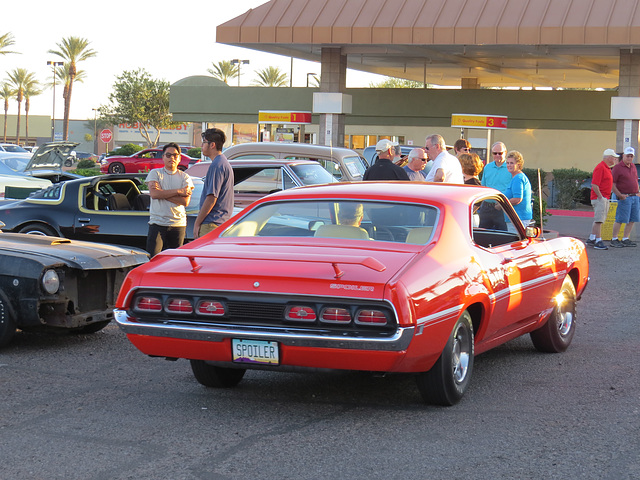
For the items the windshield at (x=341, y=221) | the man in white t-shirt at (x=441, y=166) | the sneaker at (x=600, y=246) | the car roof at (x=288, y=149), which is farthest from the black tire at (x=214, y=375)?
the sneaker at (x=600, y=246)

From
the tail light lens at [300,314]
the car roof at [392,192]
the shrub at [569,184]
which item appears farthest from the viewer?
the shrub at [569,184]

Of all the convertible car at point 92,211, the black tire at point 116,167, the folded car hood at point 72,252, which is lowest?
the folded car hood at point 72,252

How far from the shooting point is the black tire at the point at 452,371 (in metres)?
5.60

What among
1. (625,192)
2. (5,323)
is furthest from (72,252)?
(625,192)

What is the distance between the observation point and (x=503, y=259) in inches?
255

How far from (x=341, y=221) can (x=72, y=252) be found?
275 cm

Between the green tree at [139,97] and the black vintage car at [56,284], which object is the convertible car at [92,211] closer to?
the black vintage car at [56,284]

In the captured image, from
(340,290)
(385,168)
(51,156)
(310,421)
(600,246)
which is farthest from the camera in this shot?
(51,156)

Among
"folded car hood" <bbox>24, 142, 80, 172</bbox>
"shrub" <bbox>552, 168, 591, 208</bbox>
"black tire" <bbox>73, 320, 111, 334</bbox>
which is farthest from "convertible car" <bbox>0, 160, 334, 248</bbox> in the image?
"shrub" <bbox>552, 168, 591, 208</bbox>

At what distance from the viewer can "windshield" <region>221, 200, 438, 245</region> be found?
608cm

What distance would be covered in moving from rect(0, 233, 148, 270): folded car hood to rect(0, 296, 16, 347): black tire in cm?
44

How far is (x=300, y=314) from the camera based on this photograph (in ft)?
17.3

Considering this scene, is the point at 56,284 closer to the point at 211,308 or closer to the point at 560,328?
the point at 211,308

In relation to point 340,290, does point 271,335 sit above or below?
below
